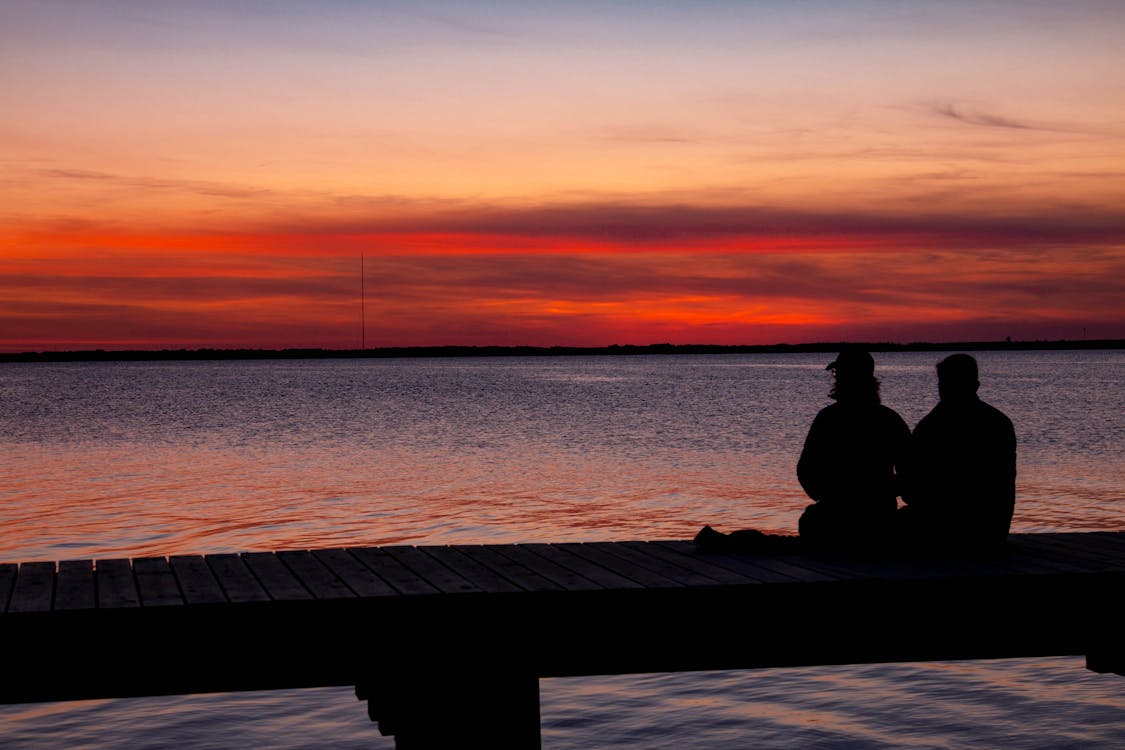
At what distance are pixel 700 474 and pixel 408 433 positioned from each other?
21.3 m

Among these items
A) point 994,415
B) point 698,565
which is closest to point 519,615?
point 698,565

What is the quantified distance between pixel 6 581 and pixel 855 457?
564 cm

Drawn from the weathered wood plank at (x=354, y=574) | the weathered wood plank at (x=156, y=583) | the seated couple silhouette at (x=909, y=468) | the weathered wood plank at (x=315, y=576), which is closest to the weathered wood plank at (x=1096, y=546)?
the seated couple silhouette at (x=909, y=468)

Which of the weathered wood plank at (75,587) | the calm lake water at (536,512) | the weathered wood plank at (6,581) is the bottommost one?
the calm lake water at (536,512)

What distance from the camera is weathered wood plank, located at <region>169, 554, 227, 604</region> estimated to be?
6992mm

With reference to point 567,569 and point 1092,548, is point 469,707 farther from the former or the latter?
point 1092,548

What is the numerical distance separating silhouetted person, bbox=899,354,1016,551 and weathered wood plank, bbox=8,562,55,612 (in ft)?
17.7

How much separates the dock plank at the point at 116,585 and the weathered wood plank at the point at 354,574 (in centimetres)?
127

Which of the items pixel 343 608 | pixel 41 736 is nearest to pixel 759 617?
pixel 343 608

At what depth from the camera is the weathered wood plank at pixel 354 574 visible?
716cm

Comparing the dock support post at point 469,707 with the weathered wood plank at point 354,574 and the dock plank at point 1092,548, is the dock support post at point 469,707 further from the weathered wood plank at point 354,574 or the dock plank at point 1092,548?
the dock plank at point 1092,548

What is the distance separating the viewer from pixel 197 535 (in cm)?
2138

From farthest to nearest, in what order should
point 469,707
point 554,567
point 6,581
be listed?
point 554,567 → point 6,581 → point 469,707

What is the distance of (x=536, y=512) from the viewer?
24297 mm
